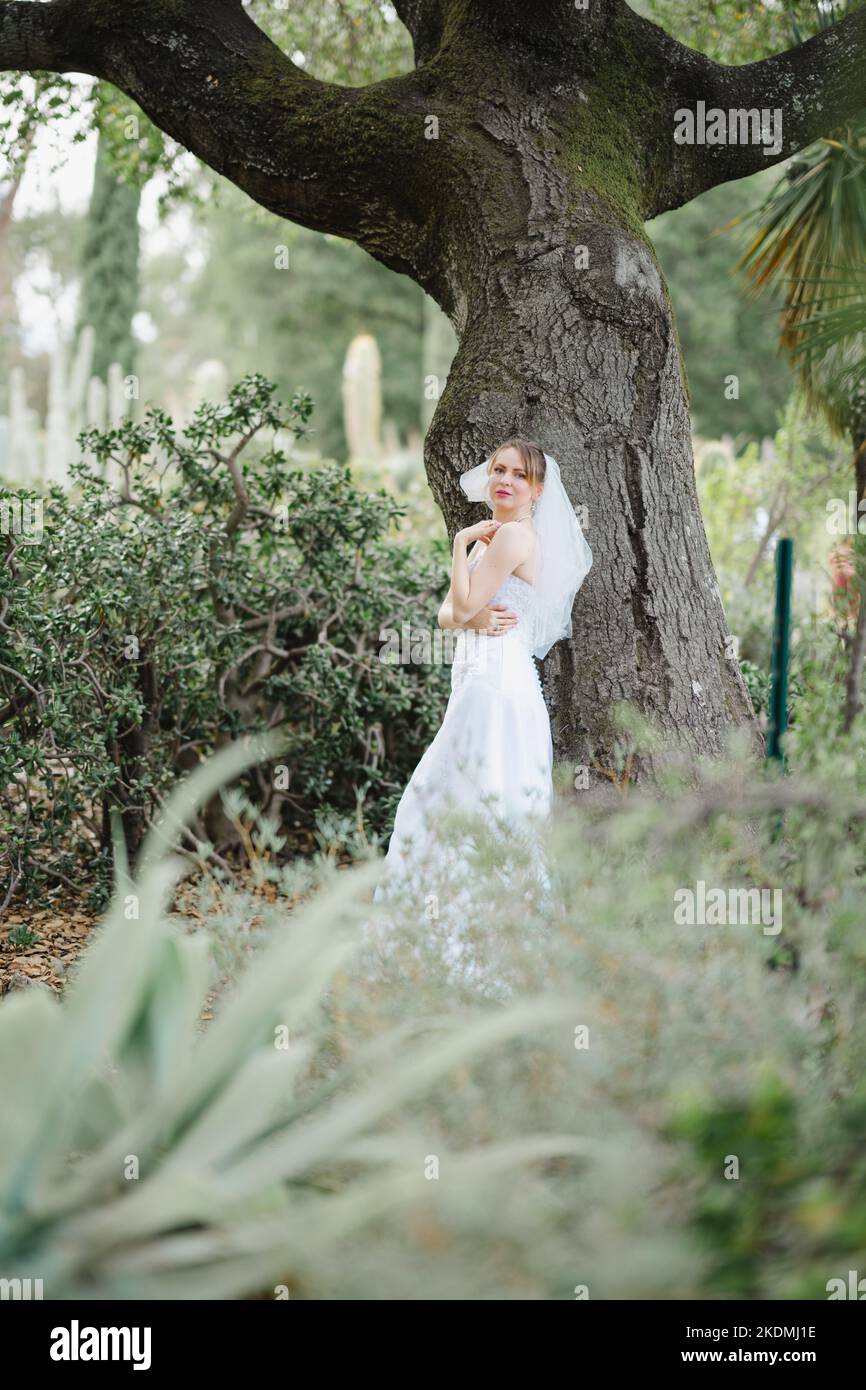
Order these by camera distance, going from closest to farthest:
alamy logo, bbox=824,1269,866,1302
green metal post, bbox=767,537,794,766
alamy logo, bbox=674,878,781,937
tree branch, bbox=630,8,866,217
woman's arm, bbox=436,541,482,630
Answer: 1. alamy logo, bbox=824,1269,866,1302
2. alamy logo, bbox=674,878,781,937
3. green metal post, bbox=767,537,794,766
4. woman's arm, bbox=436,541,482,630
5. tree branch, bbox=630,8,866,217

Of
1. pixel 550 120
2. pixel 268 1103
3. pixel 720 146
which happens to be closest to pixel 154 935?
pixel 268 1103

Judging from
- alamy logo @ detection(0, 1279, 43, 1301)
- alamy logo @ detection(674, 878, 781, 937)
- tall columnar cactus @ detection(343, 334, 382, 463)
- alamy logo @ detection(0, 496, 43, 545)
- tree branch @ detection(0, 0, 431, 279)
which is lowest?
alamy logo @ detection(0, 1279, 43, 1301)

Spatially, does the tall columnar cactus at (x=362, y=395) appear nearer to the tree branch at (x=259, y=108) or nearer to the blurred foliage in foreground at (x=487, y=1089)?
the tree branch at (x=259, y=108)

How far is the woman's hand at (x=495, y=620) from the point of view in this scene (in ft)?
17.1

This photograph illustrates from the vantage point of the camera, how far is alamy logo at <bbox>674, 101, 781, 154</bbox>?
235 inches

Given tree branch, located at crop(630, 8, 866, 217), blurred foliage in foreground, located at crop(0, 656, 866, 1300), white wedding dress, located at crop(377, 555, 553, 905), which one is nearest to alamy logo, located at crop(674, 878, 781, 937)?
blurred foliage in foreground, located at crop(0, 656, 866, 1300)

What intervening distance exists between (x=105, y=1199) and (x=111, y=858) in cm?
418

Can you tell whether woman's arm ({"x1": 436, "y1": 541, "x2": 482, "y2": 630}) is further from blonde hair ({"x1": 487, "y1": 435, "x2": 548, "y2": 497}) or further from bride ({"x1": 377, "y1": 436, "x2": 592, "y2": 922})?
blonde hair ({"x1": 487, "y1": 435, "x2": 548, "y2": 497})

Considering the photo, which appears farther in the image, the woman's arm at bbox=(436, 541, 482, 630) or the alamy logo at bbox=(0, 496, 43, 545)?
the alamy logo at bbox=(0, 496, 43, 545)

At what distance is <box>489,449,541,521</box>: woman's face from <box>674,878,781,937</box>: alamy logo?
2.24 meters

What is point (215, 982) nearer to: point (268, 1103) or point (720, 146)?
point (268, 1103)

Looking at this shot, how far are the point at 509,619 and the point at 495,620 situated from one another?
6 cm
